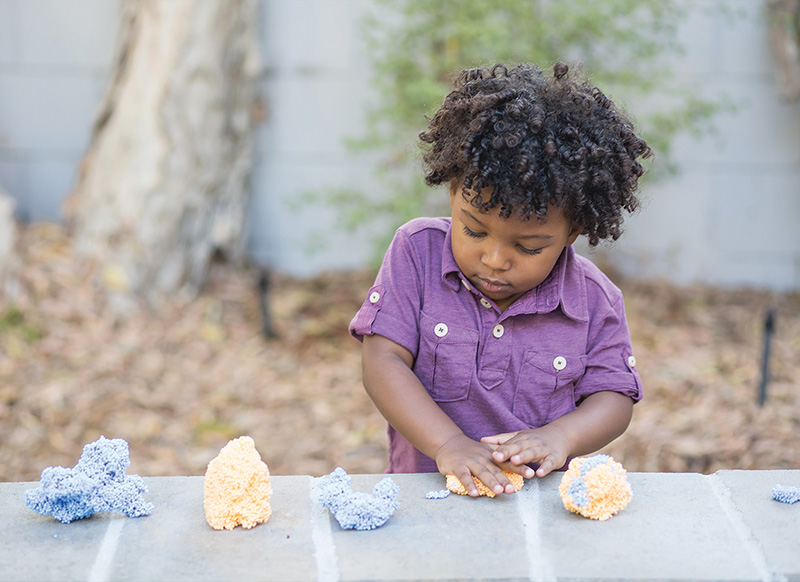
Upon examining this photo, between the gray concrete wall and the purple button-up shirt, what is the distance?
3137 mm

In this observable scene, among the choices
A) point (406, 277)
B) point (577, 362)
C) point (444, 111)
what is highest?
point (444, 111)

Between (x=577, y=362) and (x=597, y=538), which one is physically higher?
(x=577, y=362)

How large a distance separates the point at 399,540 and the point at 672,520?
21.4 inches

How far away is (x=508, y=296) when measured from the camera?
6.78 ft

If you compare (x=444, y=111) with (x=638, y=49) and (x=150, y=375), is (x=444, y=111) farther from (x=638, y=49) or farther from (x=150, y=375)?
(x=638, y=49)

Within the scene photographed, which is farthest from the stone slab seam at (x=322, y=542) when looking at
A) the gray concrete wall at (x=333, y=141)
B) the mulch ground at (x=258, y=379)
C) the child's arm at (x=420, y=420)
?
the gray concrete wall at (x=333, y=141)

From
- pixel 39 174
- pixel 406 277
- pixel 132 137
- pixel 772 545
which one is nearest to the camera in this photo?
pixel 772 545

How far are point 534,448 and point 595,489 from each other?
0.20 metres

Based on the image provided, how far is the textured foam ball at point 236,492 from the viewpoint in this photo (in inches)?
64.9

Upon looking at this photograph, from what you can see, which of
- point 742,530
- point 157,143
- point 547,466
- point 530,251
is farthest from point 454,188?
point 157,143

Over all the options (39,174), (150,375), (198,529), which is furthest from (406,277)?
(39,174)

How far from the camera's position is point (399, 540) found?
1.62 metres

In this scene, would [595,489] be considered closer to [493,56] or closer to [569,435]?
[569,435]

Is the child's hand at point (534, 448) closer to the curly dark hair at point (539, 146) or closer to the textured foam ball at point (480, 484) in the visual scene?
the textured foam ball at point (480, 484)
